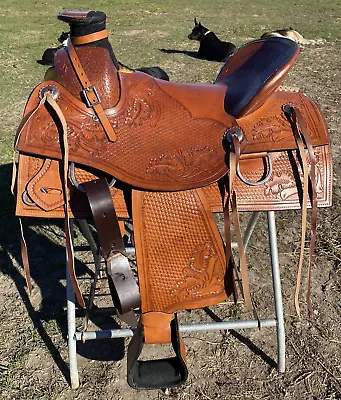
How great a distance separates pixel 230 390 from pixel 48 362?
0.79 metres

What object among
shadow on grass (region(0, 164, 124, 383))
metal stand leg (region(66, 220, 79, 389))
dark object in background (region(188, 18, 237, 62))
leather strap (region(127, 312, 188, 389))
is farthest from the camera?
dark object in background (region(188, 18, 237, 62))

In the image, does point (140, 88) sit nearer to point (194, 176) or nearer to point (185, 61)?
point (194, 176)

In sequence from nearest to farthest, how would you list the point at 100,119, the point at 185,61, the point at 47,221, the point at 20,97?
the point at 100,119, the point at 47,221, the point at 20,97, the point at 185,61

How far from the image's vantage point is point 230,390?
1865 mm

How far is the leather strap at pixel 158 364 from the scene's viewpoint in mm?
1500

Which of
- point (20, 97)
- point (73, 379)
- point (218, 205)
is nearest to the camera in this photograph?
point (218, 205)

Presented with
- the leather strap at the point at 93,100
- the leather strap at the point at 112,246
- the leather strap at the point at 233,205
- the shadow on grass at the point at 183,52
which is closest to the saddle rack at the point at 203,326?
the leather strap at the point at 233,205

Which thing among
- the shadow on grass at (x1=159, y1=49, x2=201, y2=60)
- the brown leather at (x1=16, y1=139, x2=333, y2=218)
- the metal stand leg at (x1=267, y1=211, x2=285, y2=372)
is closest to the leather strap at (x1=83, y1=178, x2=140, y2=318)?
the brown leather at (x1=16, y1=139, x2=333, y2=218)

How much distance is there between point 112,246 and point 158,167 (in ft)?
0.93

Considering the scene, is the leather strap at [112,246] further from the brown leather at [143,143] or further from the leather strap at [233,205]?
the leather strap at [233,205]

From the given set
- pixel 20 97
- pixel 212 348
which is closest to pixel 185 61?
pixel 20 97

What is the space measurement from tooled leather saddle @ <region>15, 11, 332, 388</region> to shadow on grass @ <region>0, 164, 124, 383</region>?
0.56 metres

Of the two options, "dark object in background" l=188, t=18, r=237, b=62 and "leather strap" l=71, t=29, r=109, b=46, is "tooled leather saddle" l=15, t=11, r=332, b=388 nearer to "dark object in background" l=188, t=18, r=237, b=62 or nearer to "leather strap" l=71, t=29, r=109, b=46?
"leather strap" l=71, t=29, r=109, b=46

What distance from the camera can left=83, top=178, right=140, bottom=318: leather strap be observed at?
138cm
